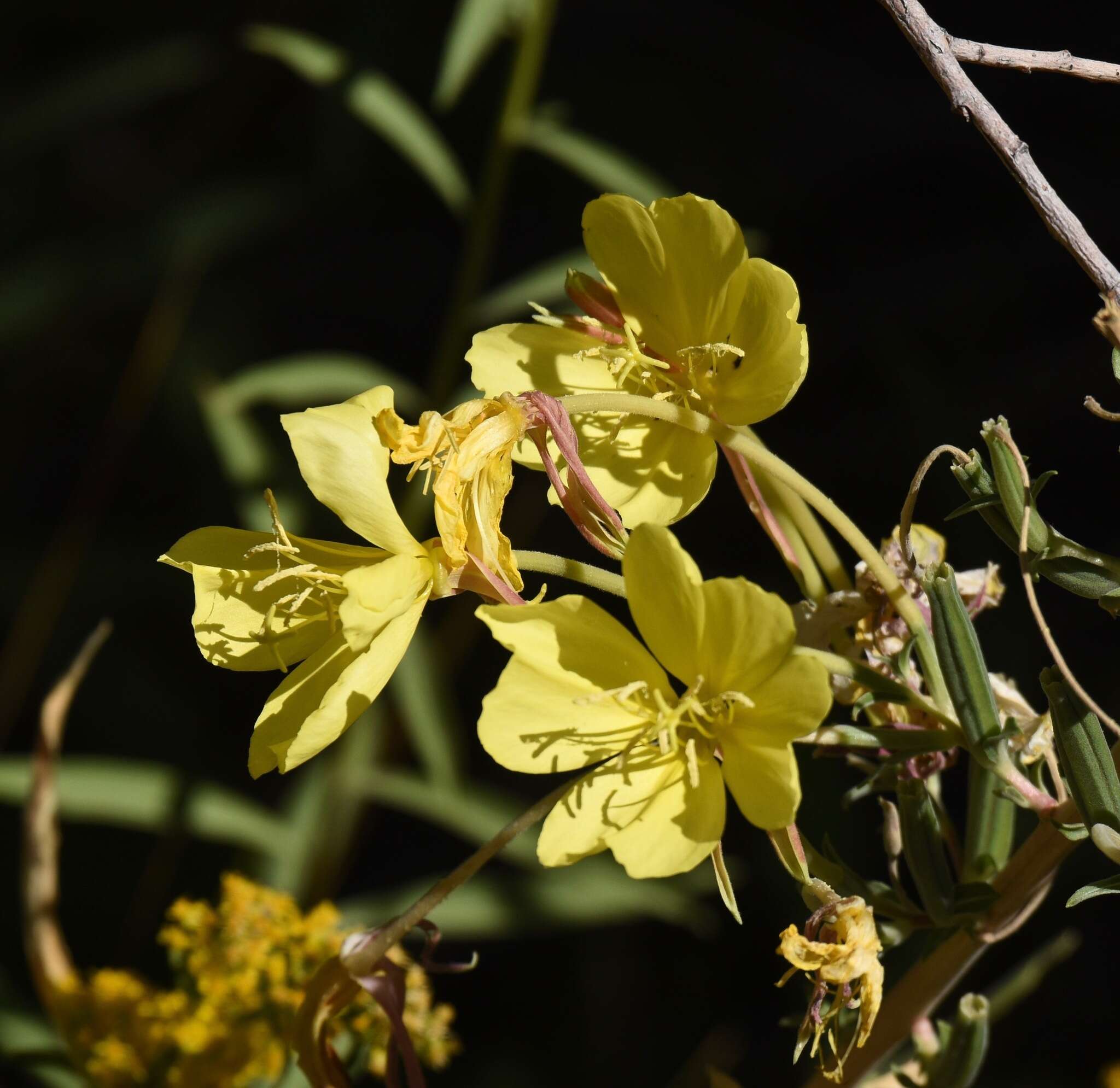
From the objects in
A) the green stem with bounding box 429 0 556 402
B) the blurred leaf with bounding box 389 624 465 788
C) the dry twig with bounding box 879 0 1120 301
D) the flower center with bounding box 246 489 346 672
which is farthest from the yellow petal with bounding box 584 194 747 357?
the blurred leaf with bounding box 389 624 465 788

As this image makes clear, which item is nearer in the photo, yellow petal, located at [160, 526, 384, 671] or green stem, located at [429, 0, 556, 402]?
yellow petal, located at [160, 526, 384, 671]

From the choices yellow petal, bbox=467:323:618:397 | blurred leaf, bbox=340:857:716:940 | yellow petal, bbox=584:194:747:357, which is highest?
yellow petal, bbox=584:194:747:357

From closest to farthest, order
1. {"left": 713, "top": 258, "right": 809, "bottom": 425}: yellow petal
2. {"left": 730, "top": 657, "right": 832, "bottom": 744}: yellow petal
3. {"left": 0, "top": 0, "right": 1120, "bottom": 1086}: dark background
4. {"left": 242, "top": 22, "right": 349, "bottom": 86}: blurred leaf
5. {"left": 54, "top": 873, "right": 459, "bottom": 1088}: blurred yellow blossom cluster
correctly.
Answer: {"left": 730, "top": 657, "right": 832, "bottom": 744}: yellow petal, {"left": 713, "top": 258, "right": 809, "bottom": 425}: yellow petal, {"left": 54, "top": 873, "right": 459, "bottom": 1088}: blurred yellow blossom cluster, {"left": 242, "top": 22, "right": 349, "bottom": 86}: blurred leaf, {"left": 0, "top": 0, "right": 1120, "bottom": 1086}: dark background

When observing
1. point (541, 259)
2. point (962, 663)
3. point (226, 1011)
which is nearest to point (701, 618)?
point (962, 663)

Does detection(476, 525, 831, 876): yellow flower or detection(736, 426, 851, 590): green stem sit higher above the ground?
detection(736, 426, 851, 590): green stem

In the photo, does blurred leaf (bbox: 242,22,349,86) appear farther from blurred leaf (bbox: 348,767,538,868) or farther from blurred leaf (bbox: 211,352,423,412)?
blurred leaf (bbox: 348,767,538,868)

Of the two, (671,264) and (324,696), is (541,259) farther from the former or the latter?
(324,696)
